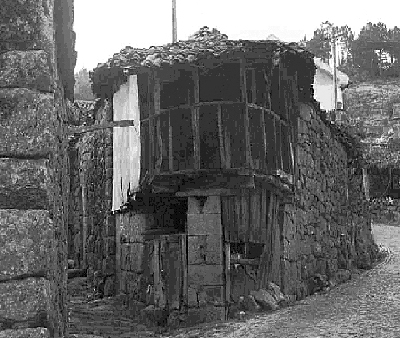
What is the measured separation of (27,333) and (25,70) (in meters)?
1.32

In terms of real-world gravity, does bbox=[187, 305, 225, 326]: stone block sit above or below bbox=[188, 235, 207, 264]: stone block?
below

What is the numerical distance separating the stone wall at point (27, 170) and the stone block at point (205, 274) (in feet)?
20.3

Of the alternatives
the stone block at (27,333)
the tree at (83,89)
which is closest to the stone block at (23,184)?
the stone block at (27,333)

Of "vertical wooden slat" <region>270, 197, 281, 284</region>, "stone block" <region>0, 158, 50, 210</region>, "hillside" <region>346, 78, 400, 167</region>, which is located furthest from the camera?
"hillside" <region>346, 78, 400, 167</region>

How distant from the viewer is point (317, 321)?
8.88 metres

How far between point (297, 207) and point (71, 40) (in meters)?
7.68

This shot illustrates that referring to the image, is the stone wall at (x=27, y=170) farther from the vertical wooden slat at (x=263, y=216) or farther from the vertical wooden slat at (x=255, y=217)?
the vertical wooden slat at (x=263, y=216)

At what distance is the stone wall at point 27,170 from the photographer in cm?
323

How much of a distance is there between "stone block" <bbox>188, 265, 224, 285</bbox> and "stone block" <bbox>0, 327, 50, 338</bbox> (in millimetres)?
6520

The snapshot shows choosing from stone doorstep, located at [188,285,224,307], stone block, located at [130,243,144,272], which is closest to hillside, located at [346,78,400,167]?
stone block, located at [130,243,144,272]

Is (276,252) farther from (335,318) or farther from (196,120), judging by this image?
(196,120)

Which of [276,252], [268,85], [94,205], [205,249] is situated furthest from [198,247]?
[94,205]

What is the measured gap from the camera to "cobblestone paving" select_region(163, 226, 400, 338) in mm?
8156

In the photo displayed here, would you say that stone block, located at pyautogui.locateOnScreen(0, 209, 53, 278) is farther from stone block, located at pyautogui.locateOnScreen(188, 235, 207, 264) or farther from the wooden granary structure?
stone block, located at pyautogui.locateOnScreen(188, 235, 207, 264)
